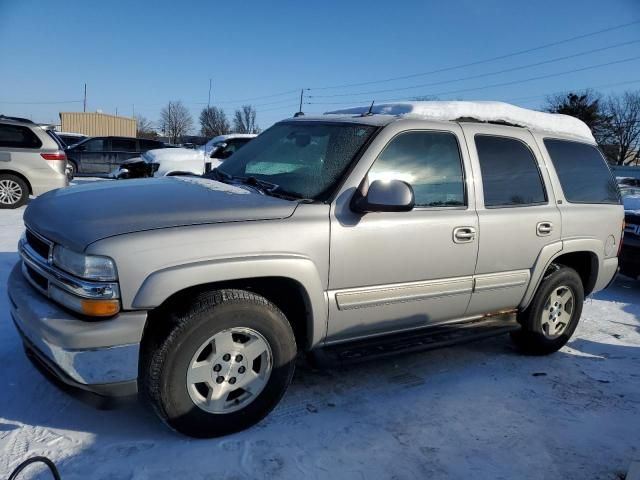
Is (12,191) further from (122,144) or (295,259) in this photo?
(295,259)

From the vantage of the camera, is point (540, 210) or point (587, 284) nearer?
point (540, 210)

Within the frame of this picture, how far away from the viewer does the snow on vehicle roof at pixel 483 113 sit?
3.68 m

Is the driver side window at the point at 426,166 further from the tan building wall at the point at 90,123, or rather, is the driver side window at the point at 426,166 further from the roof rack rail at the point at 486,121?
the tan building wall at the point at 90,123

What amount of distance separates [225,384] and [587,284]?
3.45 meters

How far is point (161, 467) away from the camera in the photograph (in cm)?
256

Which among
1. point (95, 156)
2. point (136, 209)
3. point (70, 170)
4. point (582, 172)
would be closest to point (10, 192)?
point (70, 170)

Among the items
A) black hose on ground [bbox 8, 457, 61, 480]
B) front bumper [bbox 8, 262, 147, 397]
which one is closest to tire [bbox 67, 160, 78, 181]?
front bumper [bbox 8, 262, 147, 397]

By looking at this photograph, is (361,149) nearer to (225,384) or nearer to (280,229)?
(280,229)

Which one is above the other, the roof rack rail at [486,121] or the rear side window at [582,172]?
the roof rack rail at [486,121]

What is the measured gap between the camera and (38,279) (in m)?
2.79

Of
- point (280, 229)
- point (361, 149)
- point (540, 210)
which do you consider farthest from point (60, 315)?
point (540, 210)

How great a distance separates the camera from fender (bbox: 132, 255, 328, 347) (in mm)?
2467

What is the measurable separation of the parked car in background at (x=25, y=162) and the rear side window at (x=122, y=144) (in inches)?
302

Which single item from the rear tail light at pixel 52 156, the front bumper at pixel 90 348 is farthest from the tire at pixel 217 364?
the rear tail light at pixel 52 156
